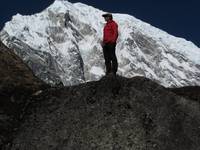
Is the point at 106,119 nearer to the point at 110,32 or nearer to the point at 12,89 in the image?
the point at 110,32

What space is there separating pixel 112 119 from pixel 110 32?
4.73 m

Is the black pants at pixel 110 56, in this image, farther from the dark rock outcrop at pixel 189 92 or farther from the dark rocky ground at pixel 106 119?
the dark rock outcrop at pixel 189 92

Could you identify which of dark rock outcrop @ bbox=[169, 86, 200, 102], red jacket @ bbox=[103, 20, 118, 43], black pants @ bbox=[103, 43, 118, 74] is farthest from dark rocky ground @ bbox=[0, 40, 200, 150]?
dark rock outcrop @ bbox=[169, 86, 200, 102]

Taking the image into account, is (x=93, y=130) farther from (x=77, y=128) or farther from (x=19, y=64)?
(x=19, y=64)

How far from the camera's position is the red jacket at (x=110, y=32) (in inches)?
1116

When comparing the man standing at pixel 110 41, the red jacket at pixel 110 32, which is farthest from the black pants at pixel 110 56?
the red jacket at pixel 110 32

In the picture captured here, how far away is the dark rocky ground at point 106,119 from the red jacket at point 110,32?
239 cm

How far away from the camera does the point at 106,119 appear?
993 inches

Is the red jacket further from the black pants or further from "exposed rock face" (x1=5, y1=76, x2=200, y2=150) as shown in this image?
"exposed rock face" (x1=5, y1=76, x2=200, y2=150)

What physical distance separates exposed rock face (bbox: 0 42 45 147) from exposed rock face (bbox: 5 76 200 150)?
0.81 m

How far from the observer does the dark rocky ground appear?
2481 cm

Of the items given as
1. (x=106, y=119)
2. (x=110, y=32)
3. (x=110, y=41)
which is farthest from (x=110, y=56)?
(x=106, y=119)

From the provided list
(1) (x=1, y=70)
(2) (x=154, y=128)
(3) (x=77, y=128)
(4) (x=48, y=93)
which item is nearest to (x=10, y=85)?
(1) (x=1, y=70)

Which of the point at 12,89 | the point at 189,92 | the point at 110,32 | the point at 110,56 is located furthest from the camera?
the point at 189,92
